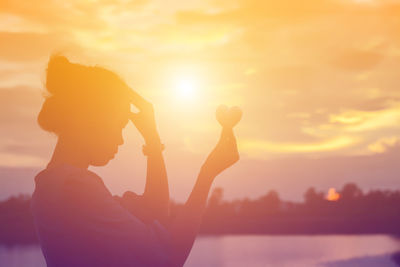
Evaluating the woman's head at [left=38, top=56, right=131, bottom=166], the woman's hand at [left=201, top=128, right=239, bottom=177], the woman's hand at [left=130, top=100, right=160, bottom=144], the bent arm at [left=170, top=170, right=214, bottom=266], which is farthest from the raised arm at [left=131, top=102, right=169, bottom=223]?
the woman's hand at [left=201, top=128, right=239, bottom=177]

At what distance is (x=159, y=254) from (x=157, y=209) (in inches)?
15.0

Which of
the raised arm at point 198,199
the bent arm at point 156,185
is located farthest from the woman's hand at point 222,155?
the bent arm at point 156,185

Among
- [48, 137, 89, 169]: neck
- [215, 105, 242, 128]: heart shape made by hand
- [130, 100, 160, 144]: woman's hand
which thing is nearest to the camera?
[215, 105, 242, 128]: heart shape made by hand

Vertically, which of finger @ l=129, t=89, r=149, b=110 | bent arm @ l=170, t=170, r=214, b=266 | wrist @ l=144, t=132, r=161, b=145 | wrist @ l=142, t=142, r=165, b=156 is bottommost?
bent arm @ l=170, t=170, r=214, b=266

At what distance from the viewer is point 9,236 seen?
125250 mm

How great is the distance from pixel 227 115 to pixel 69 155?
33.6 inches

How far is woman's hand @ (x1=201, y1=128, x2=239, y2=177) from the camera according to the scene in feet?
7.02

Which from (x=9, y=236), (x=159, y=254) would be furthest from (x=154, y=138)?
(x=9, y=236)

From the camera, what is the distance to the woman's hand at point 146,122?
2.55m

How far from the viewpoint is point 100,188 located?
223cm

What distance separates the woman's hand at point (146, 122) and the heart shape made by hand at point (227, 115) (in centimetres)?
54

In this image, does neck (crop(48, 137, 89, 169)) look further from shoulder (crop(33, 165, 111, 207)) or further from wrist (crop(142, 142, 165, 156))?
wrist (crop(142, 142, 165, 156))

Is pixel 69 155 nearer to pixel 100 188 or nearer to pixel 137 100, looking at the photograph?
pixel 100 188

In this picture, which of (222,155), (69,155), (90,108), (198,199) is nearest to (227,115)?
(222,155)
